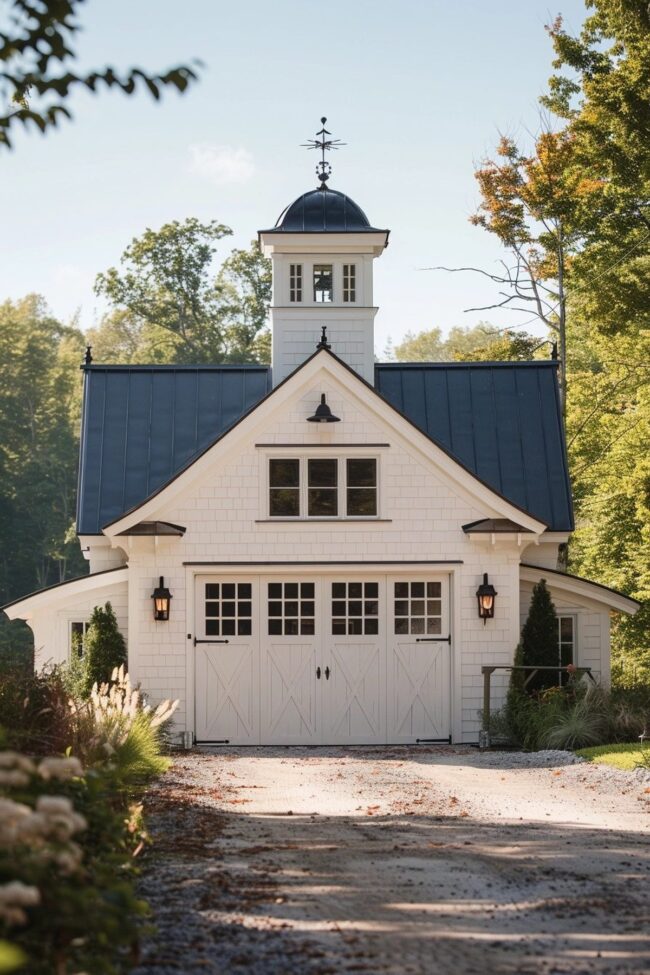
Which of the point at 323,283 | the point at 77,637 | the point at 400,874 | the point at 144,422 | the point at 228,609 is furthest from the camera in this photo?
the point at 323,283

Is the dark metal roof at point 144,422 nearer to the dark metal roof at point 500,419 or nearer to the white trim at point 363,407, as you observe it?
the white trim at point 363,407

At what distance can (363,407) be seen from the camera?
20.0 m

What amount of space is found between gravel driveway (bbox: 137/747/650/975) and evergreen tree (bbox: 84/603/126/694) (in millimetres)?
5470

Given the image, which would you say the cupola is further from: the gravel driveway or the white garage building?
the gravel driveway

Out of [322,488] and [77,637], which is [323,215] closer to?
[322,488]

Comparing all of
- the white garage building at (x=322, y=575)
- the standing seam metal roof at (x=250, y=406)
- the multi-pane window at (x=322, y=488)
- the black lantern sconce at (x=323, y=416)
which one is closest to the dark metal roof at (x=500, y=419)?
the standing seam metal roof at (x=250, y=406)

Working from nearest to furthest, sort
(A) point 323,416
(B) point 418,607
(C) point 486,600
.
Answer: (C) point 486,600, (A) point 323,416, (B) point 418,607

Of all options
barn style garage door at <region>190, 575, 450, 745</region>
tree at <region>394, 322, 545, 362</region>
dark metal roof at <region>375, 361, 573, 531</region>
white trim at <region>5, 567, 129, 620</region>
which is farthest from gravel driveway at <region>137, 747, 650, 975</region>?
tree at <region>394, 322, 545, 362</region>

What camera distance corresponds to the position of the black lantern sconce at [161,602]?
19.5 m

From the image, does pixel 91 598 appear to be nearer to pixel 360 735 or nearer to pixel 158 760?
pixel 360 735

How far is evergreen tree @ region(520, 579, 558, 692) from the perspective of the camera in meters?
19.8

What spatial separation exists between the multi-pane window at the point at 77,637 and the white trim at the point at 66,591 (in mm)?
494

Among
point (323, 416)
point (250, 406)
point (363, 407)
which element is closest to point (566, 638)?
point (363, 407)

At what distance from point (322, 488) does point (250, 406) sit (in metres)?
2.75
